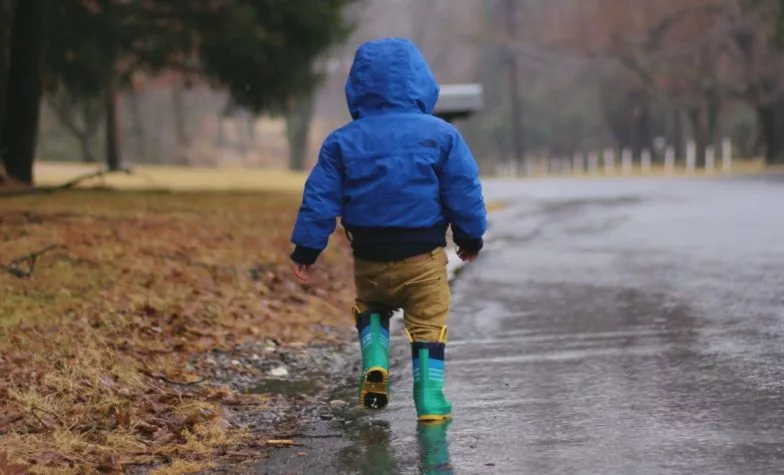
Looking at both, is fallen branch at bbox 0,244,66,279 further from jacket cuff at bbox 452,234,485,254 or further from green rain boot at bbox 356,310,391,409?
jacket cuff at bbox 452,234,485,254

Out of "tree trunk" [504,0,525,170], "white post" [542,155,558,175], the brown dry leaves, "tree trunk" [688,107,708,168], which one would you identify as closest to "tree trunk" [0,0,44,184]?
the brown dry leaves

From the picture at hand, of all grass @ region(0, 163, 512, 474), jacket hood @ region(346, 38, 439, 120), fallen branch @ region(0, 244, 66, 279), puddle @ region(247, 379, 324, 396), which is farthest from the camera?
fallen branch @ region(0, 244, 66, 279)

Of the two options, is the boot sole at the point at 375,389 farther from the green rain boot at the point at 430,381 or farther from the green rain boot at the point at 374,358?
the green rain boot at the point at 430,381

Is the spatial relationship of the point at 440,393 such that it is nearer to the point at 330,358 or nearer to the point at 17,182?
the point at 330,358

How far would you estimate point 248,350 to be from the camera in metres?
8.12

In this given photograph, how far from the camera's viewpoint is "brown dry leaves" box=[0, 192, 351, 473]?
5543mm

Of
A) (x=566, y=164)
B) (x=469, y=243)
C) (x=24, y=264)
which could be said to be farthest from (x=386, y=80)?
(x=566, y=164)

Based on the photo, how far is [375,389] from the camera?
19.5ft

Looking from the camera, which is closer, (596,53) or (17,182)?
(17,182)

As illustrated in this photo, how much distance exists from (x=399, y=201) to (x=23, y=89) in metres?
14.5

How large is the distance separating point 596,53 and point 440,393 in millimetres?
51301

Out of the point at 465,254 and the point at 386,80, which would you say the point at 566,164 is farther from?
the point at 386,80

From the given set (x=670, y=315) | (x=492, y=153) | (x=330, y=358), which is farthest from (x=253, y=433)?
A: (x=492, y=153)

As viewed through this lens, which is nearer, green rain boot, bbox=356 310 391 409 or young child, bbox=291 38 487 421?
young child, bbox=291 38 487 421
